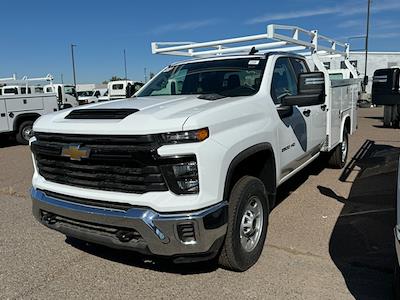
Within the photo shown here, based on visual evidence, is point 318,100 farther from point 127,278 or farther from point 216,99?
point 127,278

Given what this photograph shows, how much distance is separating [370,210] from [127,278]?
327 centimetres

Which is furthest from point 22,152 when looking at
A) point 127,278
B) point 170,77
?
point 127,278

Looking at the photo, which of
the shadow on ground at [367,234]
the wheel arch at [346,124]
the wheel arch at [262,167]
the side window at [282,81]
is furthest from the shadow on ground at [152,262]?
the wheel arch at [346,124]

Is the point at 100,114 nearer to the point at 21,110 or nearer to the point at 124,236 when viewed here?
the point at 124,236

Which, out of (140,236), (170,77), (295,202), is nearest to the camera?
(140,236)

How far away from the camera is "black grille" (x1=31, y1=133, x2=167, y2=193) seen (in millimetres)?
2971

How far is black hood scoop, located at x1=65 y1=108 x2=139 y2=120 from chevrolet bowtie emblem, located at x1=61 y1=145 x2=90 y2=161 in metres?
0.28

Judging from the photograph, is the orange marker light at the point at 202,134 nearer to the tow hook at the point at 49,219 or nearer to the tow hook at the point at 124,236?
the tow hook at the point at 124,236

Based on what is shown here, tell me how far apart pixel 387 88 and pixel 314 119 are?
2.46 meters

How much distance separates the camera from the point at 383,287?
3.30m

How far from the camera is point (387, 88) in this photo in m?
3.09

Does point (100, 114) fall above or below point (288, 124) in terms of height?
above

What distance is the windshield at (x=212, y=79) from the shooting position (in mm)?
4391

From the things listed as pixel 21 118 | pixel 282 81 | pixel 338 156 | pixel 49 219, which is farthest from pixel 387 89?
pixel 21 118
